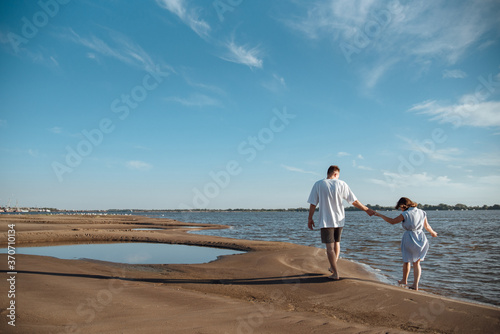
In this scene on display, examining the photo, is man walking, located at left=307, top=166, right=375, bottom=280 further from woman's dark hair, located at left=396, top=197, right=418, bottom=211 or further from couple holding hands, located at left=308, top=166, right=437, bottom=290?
woman's dark hair, located at left=396, top=197, right=418, bottom=211

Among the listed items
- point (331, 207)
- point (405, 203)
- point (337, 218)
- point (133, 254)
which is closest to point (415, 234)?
point (405, 203)

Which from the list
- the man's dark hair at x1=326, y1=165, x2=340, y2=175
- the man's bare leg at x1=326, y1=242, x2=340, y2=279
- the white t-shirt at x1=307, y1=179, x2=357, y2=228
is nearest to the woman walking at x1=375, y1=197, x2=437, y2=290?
the white t-shirt at x1=307, y1=179, x2=357, y2=228

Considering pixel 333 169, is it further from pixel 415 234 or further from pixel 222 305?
pixel 222 305

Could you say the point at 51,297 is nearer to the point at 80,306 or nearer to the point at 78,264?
the point at 80,306

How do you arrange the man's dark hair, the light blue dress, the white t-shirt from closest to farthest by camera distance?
1. the white t-shirt
2. the light blue dress
3. the man's dark hair

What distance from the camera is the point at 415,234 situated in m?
6.25

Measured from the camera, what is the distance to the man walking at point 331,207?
592 cm

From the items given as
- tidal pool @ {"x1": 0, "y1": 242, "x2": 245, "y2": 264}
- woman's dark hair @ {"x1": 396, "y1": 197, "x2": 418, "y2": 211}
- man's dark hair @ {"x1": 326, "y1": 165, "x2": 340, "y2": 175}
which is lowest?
tidal pool @ {"x1": 0, "y1": 242, "x2": 245, "y2": 264}

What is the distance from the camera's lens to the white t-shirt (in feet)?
19.4

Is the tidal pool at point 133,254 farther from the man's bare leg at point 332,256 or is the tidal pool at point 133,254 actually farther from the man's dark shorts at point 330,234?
the man's dark shorts at point 330,234

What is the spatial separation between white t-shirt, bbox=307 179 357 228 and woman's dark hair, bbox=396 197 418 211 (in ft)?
4.23

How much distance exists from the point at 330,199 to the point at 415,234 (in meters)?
2.06

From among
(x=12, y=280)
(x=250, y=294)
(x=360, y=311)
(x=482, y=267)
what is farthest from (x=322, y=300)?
(x=482, y=267)

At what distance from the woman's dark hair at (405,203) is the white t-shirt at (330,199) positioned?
1290 mm
